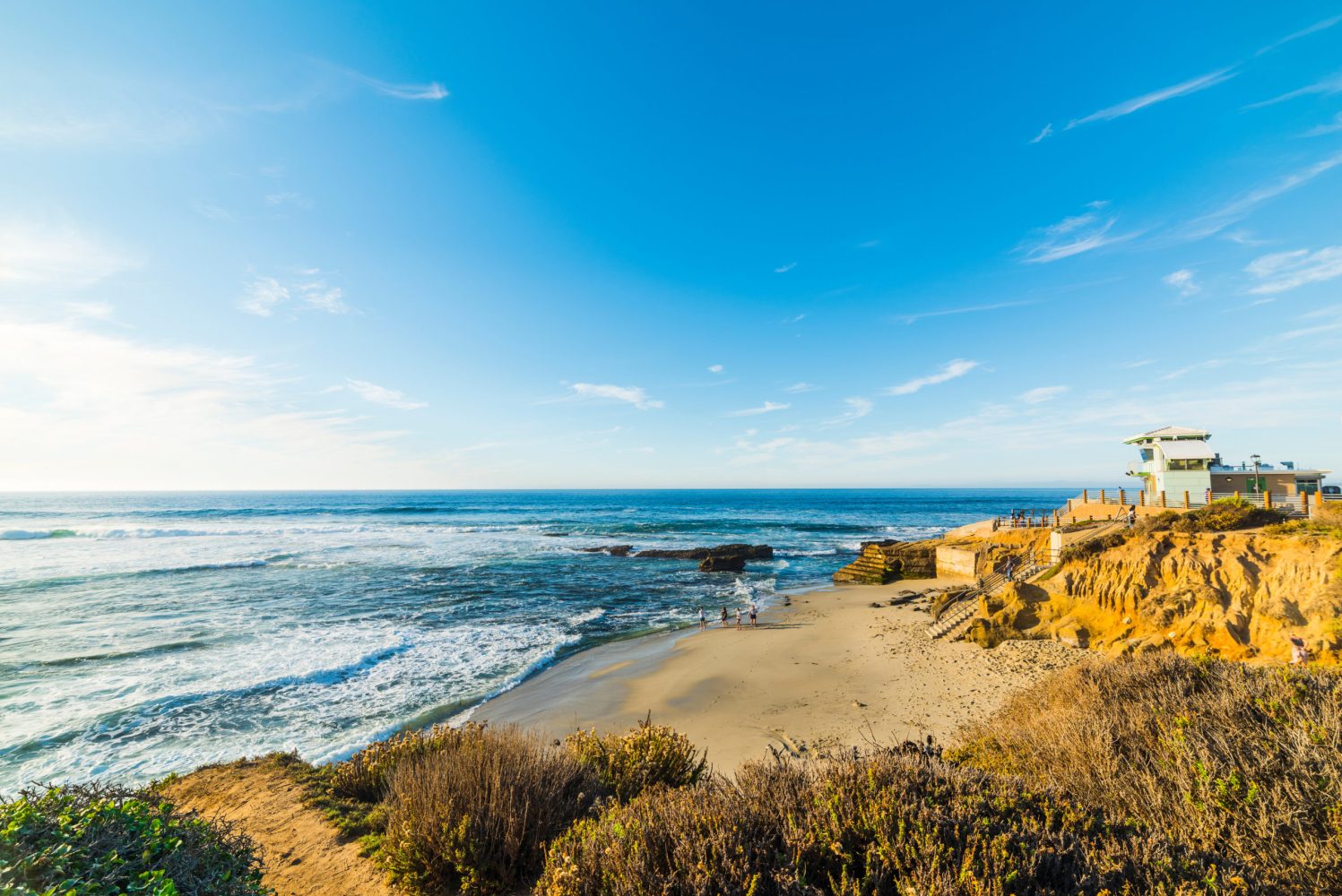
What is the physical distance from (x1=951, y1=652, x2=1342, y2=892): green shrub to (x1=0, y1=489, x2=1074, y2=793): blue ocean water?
11668 millimetres

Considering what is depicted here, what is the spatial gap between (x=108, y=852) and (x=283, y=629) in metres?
19.4

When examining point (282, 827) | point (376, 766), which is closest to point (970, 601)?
point (376, 766)

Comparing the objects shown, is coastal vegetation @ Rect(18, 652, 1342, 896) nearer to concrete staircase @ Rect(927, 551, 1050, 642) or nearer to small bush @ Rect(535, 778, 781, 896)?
small bush @ Rect(535, 778, 781, 896)

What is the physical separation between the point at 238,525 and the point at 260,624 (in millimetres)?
56088

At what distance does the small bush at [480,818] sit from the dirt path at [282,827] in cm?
59

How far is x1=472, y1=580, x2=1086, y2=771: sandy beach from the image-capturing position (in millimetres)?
10742

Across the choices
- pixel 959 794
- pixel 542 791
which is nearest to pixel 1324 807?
pixel 959 794

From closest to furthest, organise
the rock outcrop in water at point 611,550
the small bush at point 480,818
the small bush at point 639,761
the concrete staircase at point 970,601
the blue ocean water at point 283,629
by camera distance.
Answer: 1. the small bush at point 480,818
2. the small bush at point 639,761
3. the blue ocean water at point 283,629
4. the concrete staircase at point 970,601
5. the rock outcrop in water at point 611,550

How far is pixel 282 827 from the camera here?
6371 mm

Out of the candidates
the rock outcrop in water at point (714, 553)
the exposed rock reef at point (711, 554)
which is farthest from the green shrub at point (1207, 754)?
the rock outcrop in water at point (714, 553)

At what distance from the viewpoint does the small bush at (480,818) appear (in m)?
4.50

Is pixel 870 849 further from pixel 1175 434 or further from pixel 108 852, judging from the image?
pixel 1175 434

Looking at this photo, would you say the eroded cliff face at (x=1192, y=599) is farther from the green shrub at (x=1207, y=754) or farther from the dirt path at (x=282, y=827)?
the dirt path at (x=282, y=827)

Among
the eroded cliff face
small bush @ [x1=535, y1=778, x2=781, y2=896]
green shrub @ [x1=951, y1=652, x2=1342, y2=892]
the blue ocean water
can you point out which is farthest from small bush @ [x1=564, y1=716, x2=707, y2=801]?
the eroded cliff face
